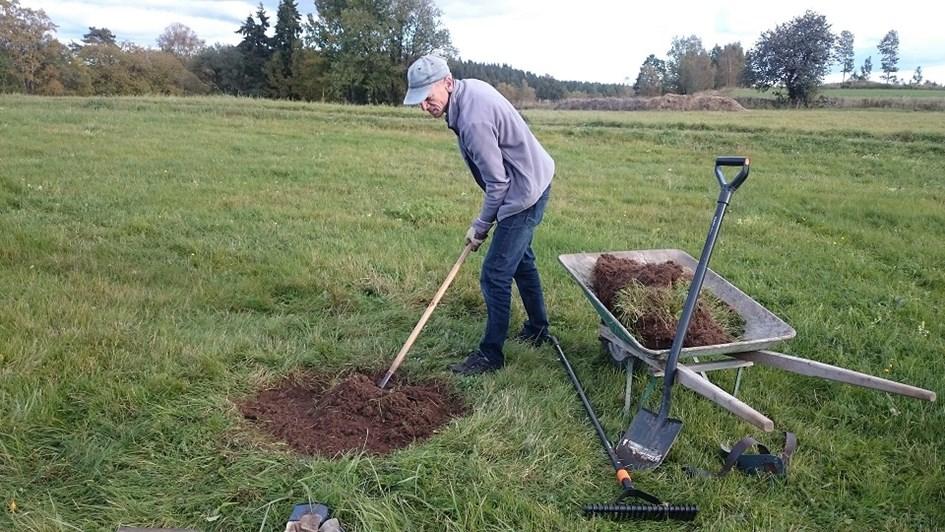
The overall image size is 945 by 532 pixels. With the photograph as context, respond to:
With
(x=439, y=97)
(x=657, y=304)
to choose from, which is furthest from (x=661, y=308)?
(x=439, y=97)

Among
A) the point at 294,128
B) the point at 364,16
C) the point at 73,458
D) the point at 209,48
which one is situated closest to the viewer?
the point at 73,458

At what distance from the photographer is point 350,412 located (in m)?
3.58

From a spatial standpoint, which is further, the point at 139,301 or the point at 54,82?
the point at 54,82

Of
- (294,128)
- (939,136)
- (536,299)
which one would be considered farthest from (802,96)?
(536,299)

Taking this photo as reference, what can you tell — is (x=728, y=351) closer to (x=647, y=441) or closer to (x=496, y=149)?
(x=647, y=441)

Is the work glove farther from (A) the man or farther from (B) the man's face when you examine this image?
(B) the man's face

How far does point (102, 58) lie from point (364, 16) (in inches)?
807

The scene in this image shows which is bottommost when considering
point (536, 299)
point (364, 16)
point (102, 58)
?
point (536, 299)

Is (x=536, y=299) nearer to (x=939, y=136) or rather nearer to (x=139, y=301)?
(x=139, y=301)

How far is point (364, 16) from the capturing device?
4766 cm

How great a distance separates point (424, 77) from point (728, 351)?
222cm

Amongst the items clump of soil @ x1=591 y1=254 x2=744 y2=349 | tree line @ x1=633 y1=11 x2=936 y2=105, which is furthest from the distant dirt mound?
clump of soil @ x1=591 y1=254 x2=744 y2=349

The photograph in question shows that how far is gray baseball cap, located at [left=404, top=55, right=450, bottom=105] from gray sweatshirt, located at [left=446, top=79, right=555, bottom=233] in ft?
0.54

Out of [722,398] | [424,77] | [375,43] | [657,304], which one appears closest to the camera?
[722,398]
